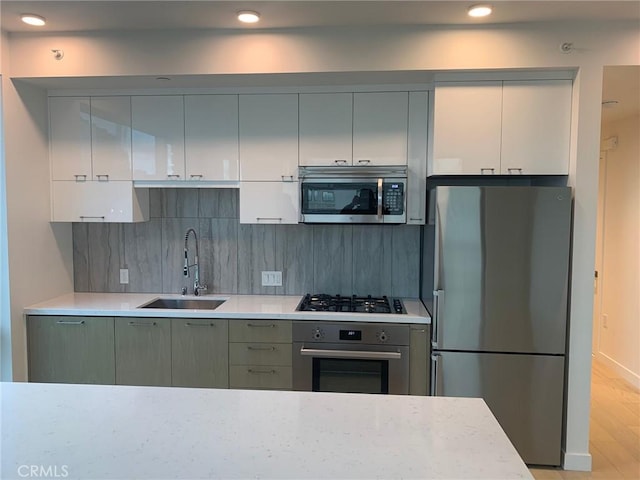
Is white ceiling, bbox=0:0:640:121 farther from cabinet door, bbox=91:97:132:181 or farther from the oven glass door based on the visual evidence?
the oven glass door

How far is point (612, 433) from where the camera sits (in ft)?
9.87

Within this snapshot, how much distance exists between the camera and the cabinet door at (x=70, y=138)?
2.96 metres

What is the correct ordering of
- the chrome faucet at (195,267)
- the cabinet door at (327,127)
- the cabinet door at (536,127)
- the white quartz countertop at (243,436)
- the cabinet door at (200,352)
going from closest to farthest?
the white quartz countertop at (243,436) → the cabinet door at (536,127) → the cabinet door at (200,352) → the cabinet door at (327,127) → the chrome faucet at (195,267)

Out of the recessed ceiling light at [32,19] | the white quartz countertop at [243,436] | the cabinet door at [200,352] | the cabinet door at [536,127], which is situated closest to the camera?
the white quartz countertop at [243,436]

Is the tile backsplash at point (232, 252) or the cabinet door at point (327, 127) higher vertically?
the cabinet door at point (327, 127)

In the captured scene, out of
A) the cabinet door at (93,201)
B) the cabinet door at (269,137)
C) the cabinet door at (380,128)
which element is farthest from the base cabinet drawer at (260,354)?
the cabinet door at (380,128)

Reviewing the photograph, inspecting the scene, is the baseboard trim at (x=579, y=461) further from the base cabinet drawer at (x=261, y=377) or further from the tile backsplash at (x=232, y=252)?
the base cabinet drawer at (x=261, y=377)

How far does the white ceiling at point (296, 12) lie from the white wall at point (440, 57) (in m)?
0.07

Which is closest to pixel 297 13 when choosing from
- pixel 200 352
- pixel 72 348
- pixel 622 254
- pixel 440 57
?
pixel 440 57

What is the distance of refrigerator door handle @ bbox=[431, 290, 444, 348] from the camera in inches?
98.3

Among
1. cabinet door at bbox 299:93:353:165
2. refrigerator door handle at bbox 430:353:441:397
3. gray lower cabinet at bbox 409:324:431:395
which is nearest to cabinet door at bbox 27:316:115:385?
cabinet door at bbox 299:93:353:165

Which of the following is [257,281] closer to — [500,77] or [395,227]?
[395,227]

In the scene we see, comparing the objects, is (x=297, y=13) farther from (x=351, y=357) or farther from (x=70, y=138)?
(x=351, y=357)

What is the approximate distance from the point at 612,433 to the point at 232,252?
306 centimetres
